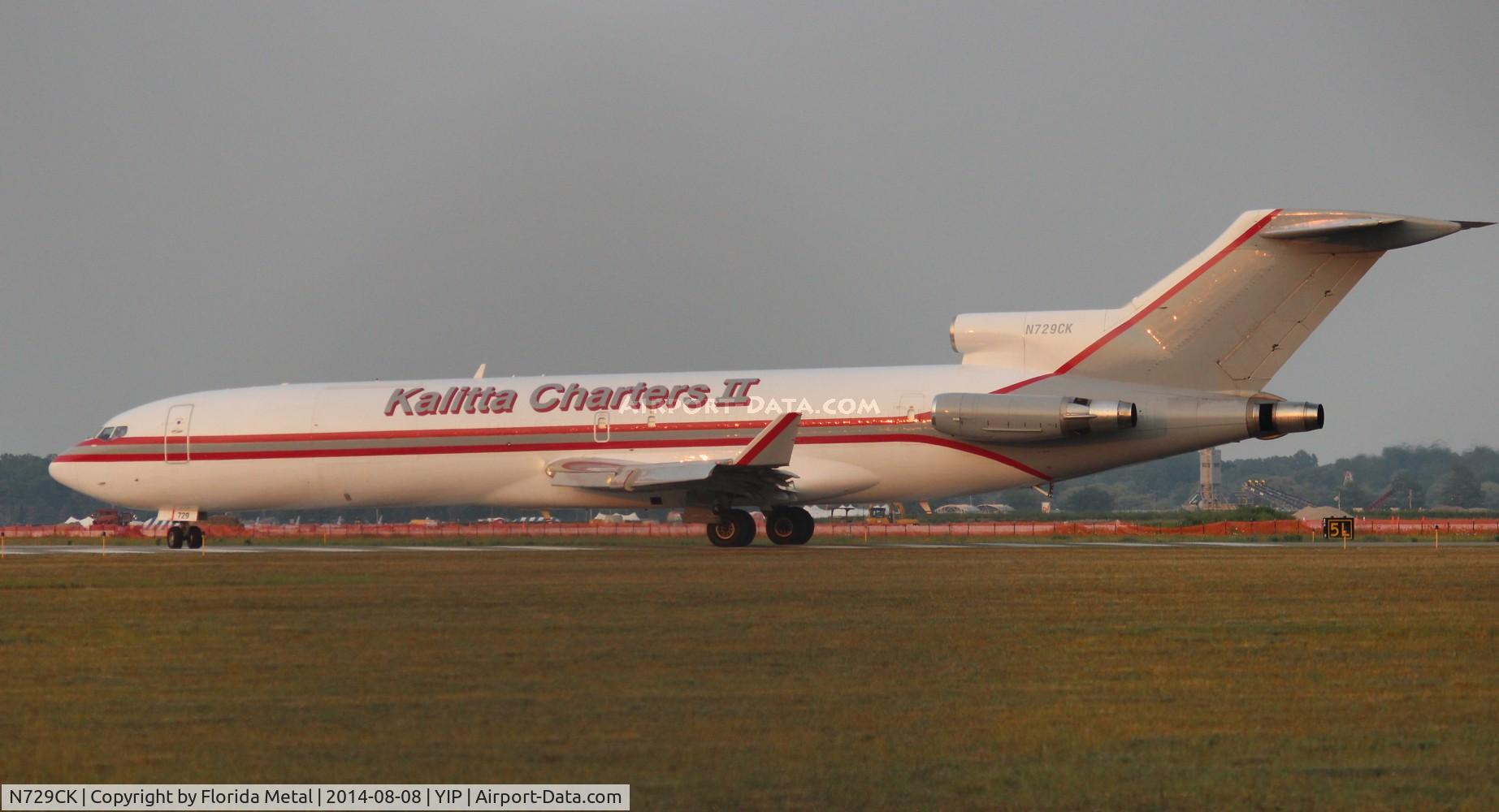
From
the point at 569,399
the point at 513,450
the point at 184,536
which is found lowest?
the point at 184,536

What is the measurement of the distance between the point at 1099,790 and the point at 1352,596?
10.8 m

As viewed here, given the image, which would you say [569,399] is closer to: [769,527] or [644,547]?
[644,547]

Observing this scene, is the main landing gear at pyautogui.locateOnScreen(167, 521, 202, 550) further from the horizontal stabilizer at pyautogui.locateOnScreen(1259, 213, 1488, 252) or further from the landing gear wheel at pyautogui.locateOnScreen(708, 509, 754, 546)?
the horizontal stabilizer at pyautogui.locateOnScreen(1259, 213, 1488, 252)

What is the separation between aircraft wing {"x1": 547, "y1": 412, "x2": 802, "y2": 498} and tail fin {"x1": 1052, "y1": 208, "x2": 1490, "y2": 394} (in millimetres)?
6116

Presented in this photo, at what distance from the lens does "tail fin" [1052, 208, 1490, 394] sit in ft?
89.9

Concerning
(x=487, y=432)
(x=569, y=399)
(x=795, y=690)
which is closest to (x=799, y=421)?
(x=569, y=399)

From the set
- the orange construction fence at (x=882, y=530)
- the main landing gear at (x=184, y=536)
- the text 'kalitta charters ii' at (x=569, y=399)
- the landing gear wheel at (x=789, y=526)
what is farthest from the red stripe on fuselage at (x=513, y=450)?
the orange construction fence at (x=882, y=530)

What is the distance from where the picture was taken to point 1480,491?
294 ft

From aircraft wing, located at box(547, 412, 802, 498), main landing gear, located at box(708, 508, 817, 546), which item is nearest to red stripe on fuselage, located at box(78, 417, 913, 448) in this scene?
aircraft wing, located at box(547, 412, 802, 498)

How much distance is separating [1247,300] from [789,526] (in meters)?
10.1

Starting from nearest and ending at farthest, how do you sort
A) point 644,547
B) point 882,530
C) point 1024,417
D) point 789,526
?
1. point 1024,417
2. point 789,526
3. point 644,547
4. point 882,530

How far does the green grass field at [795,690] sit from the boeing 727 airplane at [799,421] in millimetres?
9953

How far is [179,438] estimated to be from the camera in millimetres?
35500

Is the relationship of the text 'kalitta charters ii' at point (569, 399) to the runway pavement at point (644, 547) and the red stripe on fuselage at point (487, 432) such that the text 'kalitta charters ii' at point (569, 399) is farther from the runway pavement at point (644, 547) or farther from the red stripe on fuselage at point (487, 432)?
the runway pavement at point (644, 547)
